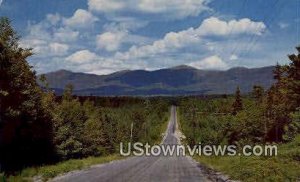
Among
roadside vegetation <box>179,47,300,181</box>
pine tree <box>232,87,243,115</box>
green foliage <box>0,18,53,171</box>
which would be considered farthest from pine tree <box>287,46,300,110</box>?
pine tree <box>232,87,243,115</box>

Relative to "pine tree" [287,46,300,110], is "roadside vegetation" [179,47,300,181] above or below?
below

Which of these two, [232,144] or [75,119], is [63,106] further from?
[232,144]

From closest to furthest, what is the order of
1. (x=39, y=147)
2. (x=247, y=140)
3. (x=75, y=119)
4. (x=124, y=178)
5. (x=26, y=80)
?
1. (x=124, y=178)
2. (x=26, y=80)
3. (x=39, y=147)
4. (x=75, y=119)
5. (x=247, y=140)

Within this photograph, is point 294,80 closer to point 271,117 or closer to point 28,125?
point 271,117

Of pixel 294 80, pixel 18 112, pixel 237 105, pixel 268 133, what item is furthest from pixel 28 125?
pixel 237 105

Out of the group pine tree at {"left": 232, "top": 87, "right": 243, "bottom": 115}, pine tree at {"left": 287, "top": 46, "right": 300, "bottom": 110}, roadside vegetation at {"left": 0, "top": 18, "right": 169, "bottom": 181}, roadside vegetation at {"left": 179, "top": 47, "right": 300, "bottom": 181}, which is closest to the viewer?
roadside vegetation at {"left": 179, "top": 47, "right": 300, "bottom": 181}

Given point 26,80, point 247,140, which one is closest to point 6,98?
point 26,80

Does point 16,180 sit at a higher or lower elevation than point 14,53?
lower

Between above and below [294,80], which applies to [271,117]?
below

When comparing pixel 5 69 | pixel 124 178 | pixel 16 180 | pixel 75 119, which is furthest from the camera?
pixel 75 119

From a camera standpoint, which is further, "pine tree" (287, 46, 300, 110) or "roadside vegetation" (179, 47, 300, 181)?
"pine tree" (287, 46, 300, 110)

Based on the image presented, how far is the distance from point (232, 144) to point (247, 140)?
45.8 ft

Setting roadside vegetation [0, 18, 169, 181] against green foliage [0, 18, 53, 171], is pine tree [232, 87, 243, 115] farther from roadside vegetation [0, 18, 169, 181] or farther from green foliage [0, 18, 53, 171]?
green foliage [0, 18, 53, 171]

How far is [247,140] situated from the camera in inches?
3374
